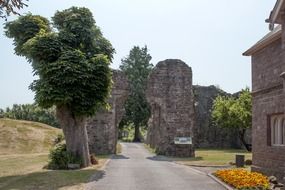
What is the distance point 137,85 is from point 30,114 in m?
25.1

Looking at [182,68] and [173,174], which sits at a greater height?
[182,68]

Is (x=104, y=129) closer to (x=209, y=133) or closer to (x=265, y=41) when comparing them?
(x=265, y=41)

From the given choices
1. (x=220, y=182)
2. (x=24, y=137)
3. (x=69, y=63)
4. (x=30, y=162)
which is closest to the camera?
(x=220, y=182)

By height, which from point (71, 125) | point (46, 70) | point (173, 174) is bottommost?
point (173, 174)

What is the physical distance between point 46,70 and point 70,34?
2.51 metres

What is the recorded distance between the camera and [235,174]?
1717cm

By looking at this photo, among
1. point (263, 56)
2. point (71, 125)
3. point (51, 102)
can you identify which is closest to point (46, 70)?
point (51, 102)

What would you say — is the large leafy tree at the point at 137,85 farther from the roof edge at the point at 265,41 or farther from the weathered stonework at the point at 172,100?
the roof edge at the point at 265,41

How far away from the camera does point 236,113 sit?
4181 cm

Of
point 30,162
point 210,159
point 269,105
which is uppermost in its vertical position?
point 269,105

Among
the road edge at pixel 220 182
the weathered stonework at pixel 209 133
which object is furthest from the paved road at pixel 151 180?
the weathered stonework at pixel 209 133

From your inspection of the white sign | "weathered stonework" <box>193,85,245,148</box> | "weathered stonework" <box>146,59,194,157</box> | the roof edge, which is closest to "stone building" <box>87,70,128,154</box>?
"weathered stonework" <box>146,59,194,157</box>

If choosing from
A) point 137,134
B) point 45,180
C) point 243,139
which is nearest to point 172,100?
point 243,139

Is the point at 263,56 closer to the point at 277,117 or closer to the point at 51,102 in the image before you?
the point at 277,117
